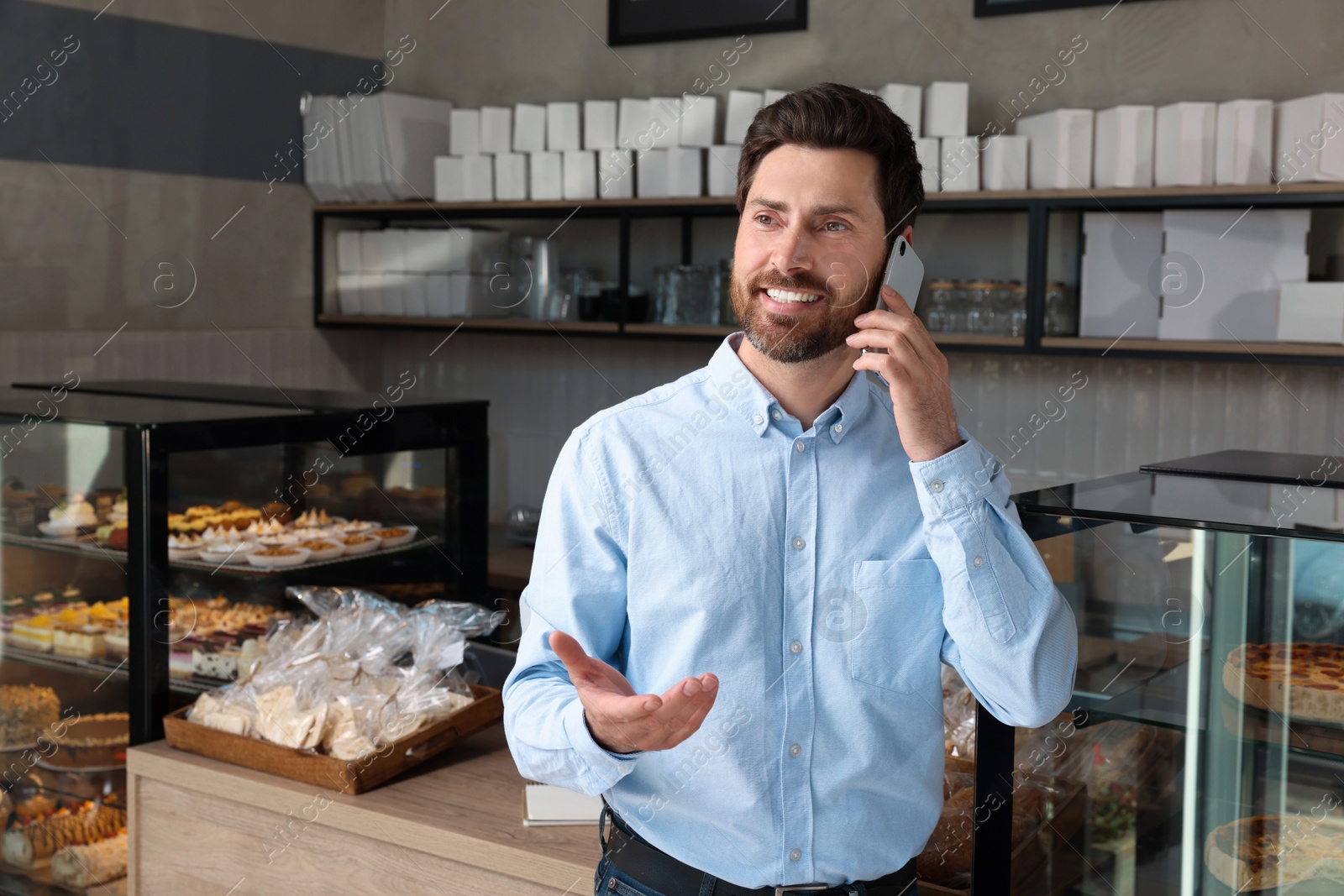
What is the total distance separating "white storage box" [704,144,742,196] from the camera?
3.92 m

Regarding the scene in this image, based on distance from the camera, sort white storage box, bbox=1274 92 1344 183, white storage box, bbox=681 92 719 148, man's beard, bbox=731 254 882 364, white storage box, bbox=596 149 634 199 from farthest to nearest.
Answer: white storage box, bbox=596 149 634 199
white storage box, bbox=681 92 719 148
white storage box, bbox=1274 92 1344 183
man's beard, bbox=731 254 882 364

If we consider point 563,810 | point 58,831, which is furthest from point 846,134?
point 58,831

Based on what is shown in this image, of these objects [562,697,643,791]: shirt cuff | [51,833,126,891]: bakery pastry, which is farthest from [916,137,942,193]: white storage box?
[562,697,643,791]: shirt cuff

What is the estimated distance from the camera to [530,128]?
4.35 meters

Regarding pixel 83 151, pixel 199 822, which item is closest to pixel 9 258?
pixel 83 151

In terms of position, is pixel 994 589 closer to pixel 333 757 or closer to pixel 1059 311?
pixel 333 757

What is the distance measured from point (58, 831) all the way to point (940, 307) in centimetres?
267

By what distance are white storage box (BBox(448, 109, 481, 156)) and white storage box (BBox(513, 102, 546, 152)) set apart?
22 cm

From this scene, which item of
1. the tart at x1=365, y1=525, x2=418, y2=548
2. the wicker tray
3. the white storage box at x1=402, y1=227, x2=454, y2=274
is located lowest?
the wicker tray

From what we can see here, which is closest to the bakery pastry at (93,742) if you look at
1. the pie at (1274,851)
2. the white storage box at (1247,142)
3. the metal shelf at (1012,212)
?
the pie at (1274,851)

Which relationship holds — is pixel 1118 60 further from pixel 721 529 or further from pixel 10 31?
pixel 10 31

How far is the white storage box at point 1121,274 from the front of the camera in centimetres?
338

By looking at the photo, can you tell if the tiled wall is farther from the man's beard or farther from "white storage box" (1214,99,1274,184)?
the man's beard

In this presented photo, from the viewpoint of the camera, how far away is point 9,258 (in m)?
3.72
